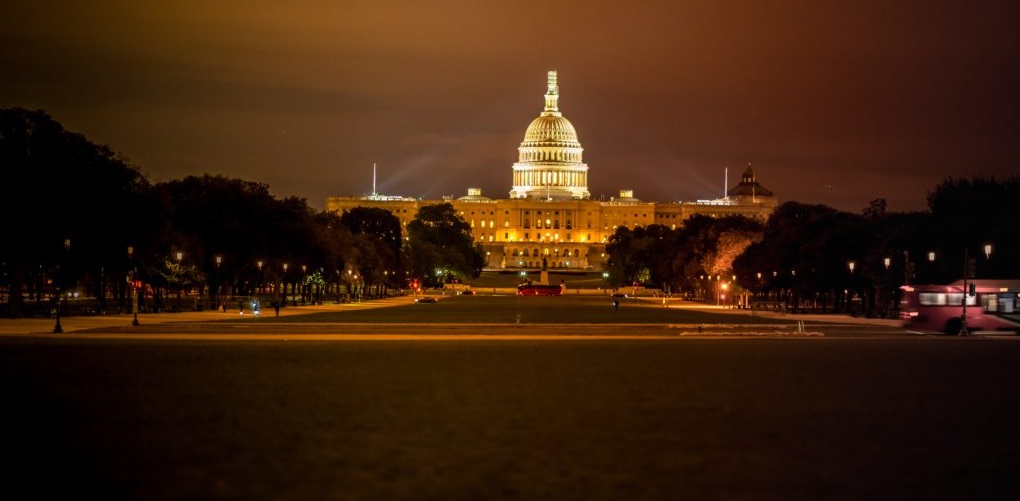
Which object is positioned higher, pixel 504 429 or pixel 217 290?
pixel 217 290

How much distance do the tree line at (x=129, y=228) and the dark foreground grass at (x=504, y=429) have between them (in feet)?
96.6

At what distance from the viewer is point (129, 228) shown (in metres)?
72.6

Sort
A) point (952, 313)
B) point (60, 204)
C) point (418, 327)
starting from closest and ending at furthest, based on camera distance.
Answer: point (952, 313), point (418, 327), point (60, 204)

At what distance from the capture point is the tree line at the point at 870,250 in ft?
257

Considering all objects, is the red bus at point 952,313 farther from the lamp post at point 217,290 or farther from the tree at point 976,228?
the lamp post at point 217,290

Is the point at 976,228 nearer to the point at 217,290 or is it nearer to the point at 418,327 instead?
the point at 418,327

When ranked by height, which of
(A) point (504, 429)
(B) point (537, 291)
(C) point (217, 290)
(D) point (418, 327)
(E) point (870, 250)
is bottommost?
(A) point (504, 429)

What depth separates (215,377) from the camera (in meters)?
30.0

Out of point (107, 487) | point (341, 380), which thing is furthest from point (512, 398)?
point (107, 487)

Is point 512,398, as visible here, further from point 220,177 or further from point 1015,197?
point 220,177

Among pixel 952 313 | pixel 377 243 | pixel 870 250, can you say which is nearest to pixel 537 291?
pixel 377 243

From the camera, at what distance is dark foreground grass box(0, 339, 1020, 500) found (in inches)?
635

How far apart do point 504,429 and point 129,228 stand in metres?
55.8

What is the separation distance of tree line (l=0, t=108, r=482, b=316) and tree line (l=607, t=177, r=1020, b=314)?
34188 mm
